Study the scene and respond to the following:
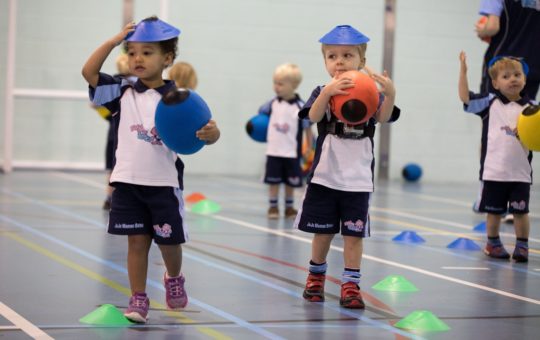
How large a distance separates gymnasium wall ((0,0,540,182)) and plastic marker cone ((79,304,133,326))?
11647 mm

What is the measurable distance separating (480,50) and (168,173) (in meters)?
13.7

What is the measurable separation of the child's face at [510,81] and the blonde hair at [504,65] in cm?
1

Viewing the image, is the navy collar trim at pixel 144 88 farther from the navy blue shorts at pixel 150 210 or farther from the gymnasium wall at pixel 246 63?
the gymnasium wall at pixel 246 63

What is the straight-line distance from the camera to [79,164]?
1645cm

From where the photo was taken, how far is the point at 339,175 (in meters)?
5.87

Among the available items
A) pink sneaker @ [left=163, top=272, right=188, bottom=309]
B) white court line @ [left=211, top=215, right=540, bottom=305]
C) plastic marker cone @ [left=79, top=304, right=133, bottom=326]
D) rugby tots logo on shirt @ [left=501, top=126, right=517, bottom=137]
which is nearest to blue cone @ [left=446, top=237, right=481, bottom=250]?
white court line @ [left=211, top=215, right=540, bottom=305]

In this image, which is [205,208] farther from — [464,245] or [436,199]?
[436,199]

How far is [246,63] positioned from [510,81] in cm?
989

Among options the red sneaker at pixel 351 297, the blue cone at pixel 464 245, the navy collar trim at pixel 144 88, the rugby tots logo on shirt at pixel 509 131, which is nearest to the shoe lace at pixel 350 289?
the red sneaker at pixel 351 297

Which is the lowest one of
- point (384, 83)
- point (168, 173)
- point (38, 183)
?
point (38, 183)

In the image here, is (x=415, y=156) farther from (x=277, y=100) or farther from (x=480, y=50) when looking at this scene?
(x=277, y=100)

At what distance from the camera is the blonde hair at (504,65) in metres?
7.68

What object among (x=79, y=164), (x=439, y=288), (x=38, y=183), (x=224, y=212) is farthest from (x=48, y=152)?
(x=439, y=288)

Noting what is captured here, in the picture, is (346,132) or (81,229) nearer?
(346,132)
